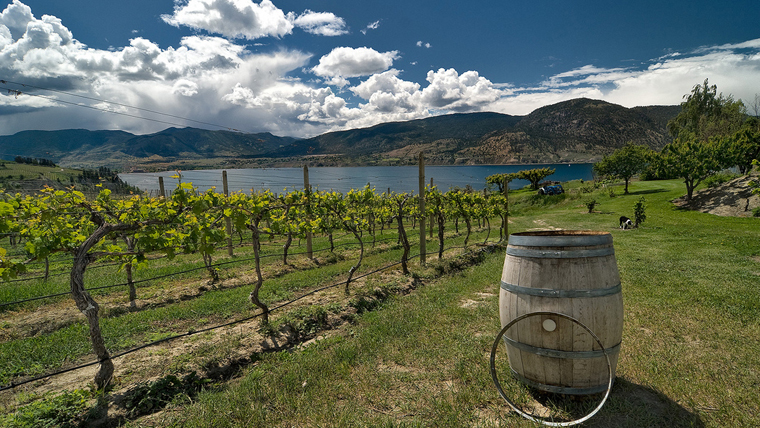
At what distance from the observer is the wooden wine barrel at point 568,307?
9.60 ft

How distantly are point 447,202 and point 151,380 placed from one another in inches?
477

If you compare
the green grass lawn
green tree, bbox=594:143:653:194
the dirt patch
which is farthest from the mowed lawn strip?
green tree, bbox=594:143:653:194

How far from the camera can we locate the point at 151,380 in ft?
13.5

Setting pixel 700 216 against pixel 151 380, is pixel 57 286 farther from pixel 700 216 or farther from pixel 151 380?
pixel 700 216

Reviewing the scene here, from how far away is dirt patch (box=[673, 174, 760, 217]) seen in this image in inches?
747

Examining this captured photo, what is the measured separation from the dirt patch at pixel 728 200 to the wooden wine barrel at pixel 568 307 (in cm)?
2423


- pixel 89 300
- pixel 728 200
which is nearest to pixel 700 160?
pixel 728 200

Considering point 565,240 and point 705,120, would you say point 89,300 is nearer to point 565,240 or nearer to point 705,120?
point 565,240

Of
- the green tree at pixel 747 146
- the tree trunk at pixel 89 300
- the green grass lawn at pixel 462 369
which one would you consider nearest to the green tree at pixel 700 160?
the green tree at pixel 747 146

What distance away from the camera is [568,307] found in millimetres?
2930

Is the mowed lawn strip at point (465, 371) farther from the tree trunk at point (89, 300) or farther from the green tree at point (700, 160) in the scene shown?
the green tree at point (700, 160)

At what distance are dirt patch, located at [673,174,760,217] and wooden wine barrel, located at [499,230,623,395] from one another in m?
24.2

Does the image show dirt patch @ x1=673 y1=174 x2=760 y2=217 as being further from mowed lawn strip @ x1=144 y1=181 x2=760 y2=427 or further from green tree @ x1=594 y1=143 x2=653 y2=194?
mowed lawn strip @ x1=144 y1=181 x2=760 y2=427

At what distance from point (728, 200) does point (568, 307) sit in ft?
88.3
